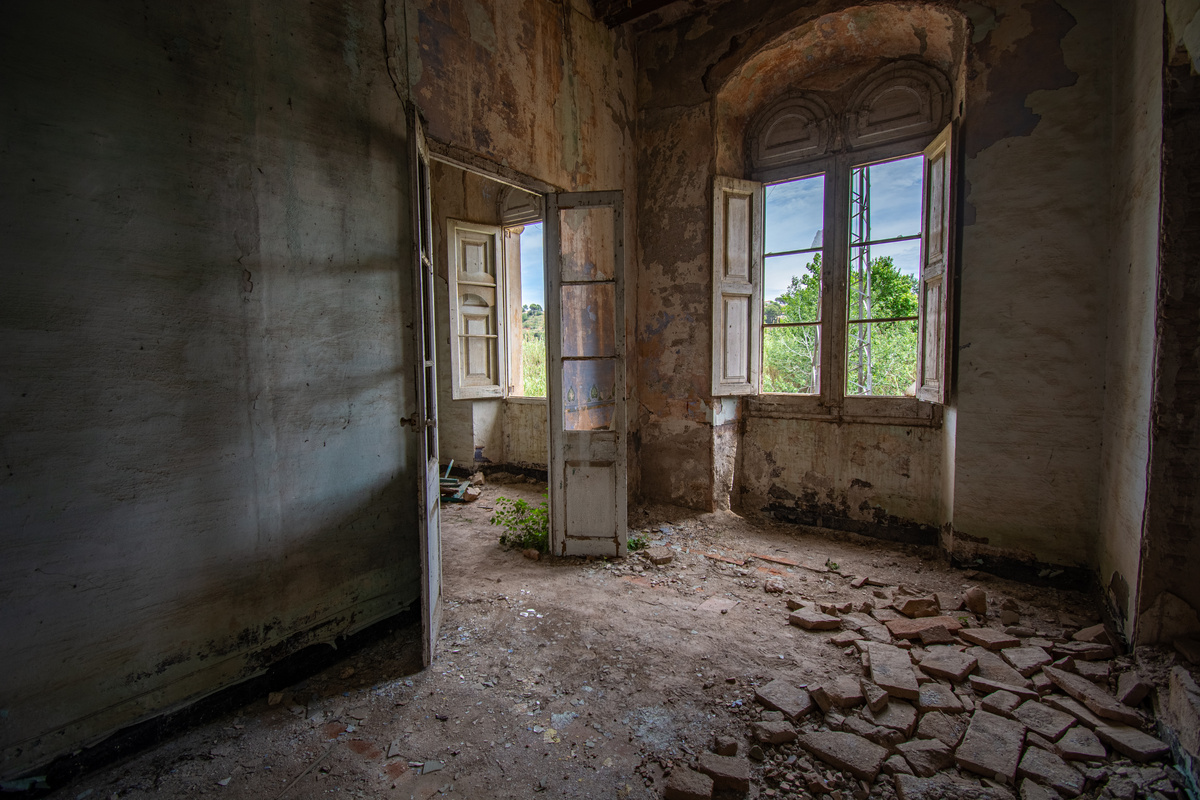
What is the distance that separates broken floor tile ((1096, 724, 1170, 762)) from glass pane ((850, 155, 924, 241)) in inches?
122

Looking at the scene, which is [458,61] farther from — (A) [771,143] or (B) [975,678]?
(B) [975,678]

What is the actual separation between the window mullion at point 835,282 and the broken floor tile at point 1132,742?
2.49 metres

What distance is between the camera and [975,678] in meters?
2.20

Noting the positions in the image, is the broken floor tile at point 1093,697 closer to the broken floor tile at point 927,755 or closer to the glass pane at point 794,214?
the broken floor tile at point 927,755

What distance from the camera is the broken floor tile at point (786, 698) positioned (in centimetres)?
Answer: 203

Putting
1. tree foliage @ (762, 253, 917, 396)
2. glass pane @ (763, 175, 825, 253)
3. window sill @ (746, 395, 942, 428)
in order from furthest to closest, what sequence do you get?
tree foliage @ (762, 253, 917, 396), glass pane @ (763, 175, 825, 253), window sill @ (746, 395, 942, 428)

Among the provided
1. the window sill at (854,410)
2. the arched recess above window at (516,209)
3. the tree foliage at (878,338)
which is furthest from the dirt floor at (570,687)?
the tree foliage at (878,338)

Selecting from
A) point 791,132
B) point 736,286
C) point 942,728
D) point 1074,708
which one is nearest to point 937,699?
point 942,728

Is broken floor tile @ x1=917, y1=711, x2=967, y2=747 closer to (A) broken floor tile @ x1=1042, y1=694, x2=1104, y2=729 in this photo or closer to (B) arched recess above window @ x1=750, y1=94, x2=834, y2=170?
(A) broken floor tile @ x1=1042, y1=694, x2=1104, y2=729

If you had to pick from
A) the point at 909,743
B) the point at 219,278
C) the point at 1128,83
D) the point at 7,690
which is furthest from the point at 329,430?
the point at 1128,83

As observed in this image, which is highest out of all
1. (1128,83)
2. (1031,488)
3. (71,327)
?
(1128,83)

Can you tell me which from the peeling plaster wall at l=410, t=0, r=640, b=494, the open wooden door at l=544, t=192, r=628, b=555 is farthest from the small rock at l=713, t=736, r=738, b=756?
the peeling plaster wall at l=410, t=0, r=640, b=494

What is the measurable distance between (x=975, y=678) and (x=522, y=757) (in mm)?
1905

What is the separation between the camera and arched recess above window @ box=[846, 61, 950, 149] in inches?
145
